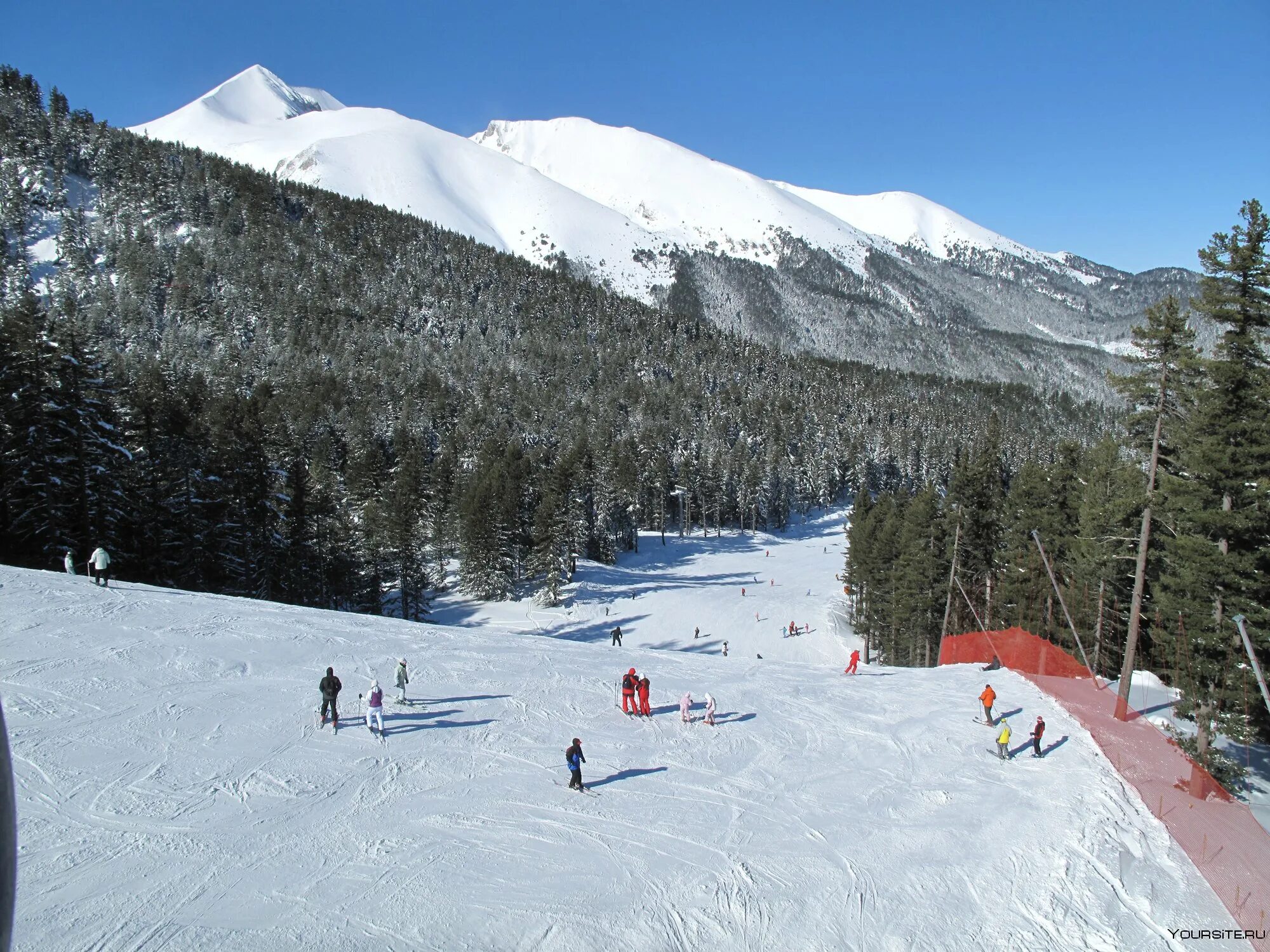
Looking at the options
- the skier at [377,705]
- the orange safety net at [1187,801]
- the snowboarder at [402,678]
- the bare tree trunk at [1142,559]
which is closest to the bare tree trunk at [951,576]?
the orange safety net at [1187,801]

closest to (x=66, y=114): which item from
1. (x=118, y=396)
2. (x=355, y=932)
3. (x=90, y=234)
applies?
(x=90, y=234)

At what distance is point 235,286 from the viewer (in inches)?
6496

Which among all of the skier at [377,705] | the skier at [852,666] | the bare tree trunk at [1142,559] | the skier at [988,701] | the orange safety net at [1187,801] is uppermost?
the bare tree trunk at [1142,559]

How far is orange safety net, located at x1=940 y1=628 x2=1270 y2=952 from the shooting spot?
13508 mm

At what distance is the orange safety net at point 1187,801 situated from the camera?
1351 centimetres

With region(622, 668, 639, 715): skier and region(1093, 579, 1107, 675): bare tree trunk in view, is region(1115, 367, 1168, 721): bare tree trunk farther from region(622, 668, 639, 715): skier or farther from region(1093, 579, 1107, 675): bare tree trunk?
region(622, 668, 639, 715): skier

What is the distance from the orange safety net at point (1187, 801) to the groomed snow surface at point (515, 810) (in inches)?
15.1

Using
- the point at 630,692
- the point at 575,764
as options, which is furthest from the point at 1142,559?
the point at 575,764

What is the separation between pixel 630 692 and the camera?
19078 millimetres

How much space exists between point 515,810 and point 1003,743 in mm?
12568

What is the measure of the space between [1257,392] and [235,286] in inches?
7338

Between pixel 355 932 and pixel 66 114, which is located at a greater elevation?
pixel 66 114

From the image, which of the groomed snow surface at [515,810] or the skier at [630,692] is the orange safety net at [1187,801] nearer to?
the groomed snow surface at [515,810]

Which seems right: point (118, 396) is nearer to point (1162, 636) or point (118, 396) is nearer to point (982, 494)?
point (982, 494)
